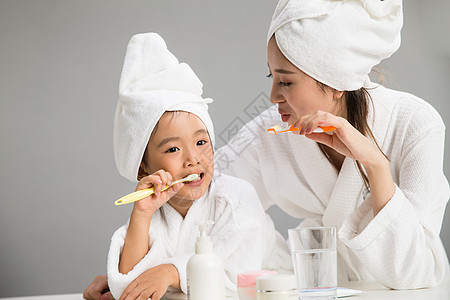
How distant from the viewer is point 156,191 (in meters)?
1.14

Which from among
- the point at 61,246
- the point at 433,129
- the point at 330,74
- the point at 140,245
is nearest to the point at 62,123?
the point at 61,246

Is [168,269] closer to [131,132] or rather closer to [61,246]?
[131,132]

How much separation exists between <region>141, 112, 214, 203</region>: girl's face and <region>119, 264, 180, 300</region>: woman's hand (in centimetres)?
22

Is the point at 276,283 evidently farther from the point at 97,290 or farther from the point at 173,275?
the point at 97,290

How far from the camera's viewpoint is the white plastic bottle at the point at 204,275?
0.85 meters

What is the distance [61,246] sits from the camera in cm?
205

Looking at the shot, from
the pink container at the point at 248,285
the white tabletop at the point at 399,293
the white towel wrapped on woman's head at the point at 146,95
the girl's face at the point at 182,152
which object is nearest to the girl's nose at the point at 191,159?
the girl's face at the point at 182,152

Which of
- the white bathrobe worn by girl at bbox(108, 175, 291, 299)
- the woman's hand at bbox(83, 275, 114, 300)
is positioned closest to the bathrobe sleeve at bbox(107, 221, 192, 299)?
the white bathrobe worn by girl at bbox(108, 175, 291, 299)

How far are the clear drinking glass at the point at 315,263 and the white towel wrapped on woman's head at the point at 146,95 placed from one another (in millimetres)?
508

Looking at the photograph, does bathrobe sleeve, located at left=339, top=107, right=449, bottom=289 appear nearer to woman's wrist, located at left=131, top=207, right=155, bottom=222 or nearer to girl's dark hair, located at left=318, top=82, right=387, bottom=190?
girl's dark hair, located at left=318, top=82, right=387, bottom=190

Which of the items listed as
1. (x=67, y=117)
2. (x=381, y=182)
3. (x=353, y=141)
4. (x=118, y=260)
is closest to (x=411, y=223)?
(x=381, y=182)

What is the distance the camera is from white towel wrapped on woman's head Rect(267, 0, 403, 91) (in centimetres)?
116

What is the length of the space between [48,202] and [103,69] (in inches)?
22.5

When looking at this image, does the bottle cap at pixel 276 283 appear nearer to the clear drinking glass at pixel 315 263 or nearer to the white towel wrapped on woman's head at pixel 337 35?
the clear drinking glass at pixel 315 263
